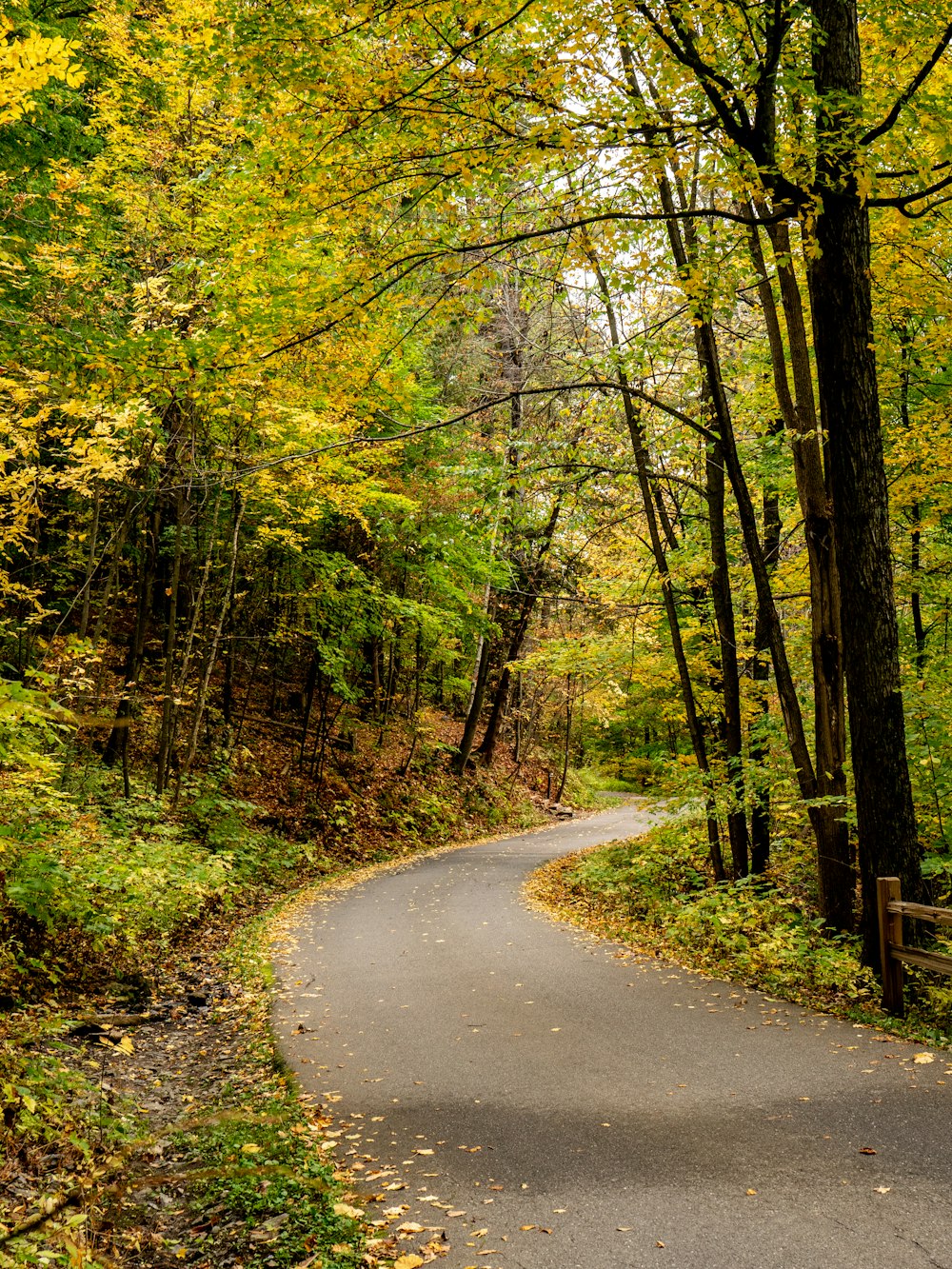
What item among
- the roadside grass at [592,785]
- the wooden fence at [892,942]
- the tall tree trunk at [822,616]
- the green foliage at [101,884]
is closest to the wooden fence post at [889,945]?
the wooden fence at [892,942]

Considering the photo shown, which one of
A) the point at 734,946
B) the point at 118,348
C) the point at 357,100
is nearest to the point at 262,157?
the point at 357,100

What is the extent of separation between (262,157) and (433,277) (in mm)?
1570

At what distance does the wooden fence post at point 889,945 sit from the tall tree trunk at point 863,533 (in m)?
0.32

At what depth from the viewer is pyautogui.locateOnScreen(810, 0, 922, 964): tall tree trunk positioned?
6898mm

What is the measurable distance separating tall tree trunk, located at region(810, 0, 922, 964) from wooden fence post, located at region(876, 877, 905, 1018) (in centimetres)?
32

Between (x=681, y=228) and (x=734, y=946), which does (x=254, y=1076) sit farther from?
(x=681, y=228)

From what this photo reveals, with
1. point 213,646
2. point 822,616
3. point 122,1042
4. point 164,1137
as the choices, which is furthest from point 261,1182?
point 213,646

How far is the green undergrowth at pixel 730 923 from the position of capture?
287 inches

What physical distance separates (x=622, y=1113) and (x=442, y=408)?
15.4 metres

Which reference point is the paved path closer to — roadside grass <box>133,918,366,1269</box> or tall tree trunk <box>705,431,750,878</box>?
roadside grass <box>133,918,366,1269</box>

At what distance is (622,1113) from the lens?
5.04 metres

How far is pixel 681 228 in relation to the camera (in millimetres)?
11656

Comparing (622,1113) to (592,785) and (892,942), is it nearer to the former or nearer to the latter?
(892,942)

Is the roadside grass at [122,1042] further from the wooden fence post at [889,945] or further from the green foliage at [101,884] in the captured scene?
the wooden fence post at [889,945]
